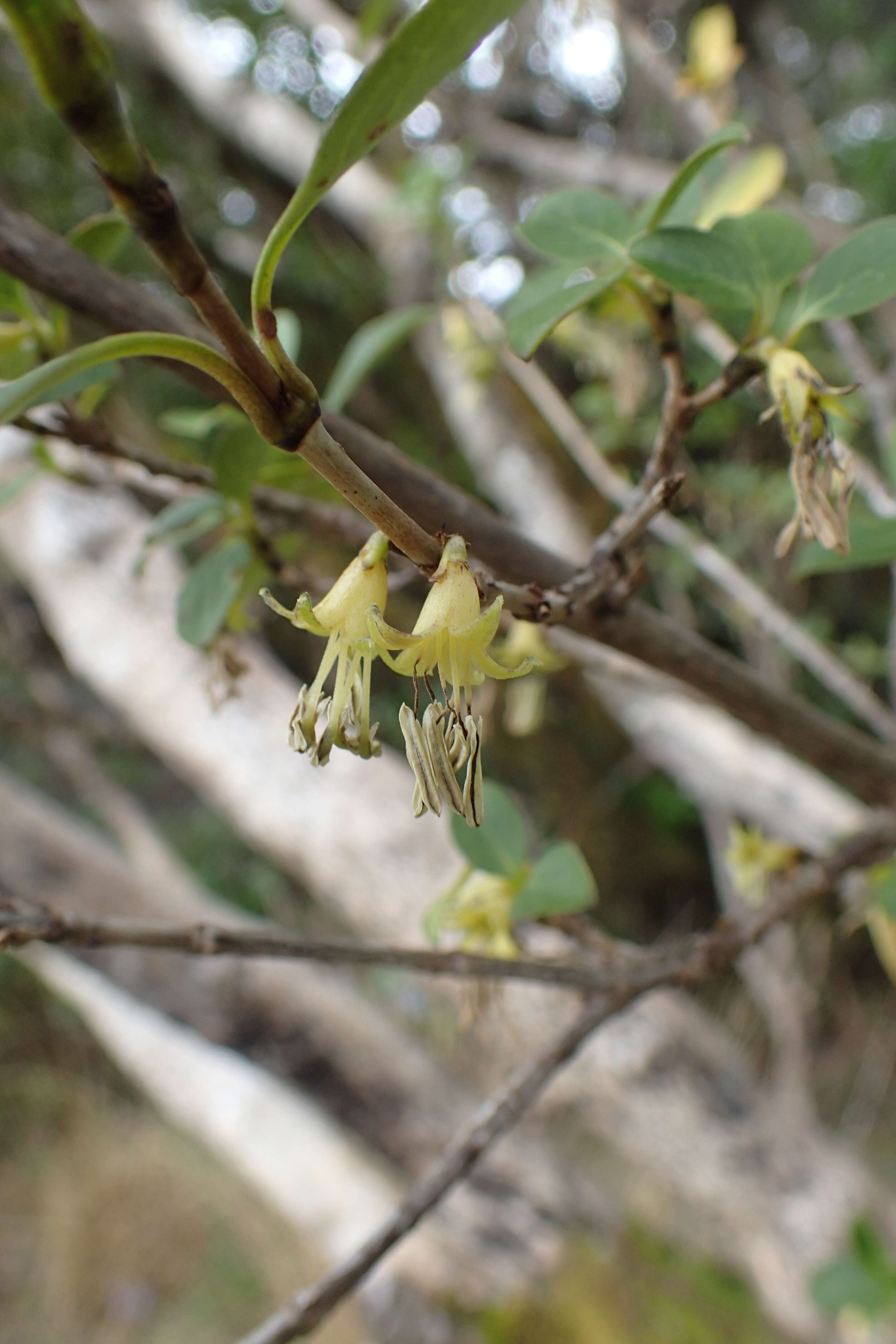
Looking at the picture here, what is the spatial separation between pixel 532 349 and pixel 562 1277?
100cm

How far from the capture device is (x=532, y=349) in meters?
0.23

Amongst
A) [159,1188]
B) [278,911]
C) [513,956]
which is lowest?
[159,1188]

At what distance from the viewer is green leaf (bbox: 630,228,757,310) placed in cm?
23

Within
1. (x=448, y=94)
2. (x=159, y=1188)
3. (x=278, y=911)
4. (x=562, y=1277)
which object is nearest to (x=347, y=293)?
(x=448, y=94)

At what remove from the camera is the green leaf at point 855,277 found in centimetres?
24

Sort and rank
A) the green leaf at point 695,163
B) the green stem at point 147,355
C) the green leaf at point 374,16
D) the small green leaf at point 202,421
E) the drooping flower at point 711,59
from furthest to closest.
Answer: the drooping flower at point 711,59
the green leaf at point 374,16
the small green leaf at point 202,421
the green leaf at point 695,163
the green stem at point 147,355

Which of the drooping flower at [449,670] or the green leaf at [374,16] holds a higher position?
the green leaf at [374,16]

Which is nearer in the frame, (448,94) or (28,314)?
(28,314)

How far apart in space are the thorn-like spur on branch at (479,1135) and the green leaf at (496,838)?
0.06 metres

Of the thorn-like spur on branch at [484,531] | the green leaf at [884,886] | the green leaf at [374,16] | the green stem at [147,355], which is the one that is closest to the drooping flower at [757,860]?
the green leaf at [884,886]

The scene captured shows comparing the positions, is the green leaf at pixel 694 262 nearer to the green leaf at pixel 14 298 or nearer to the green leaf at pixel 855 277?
the green leaf at pixel 855 277

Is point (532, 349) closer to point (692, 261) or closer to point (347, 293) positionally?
point (692, 261)

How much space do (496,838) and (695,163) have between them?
0.25 meters

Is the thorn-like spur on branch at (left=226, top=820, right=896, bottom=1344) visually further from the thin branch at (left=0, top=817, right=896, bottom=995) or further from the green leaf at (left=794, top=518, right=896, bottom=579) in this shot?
the green leaf at (left=794, top=518, right=896, bottom=579)
